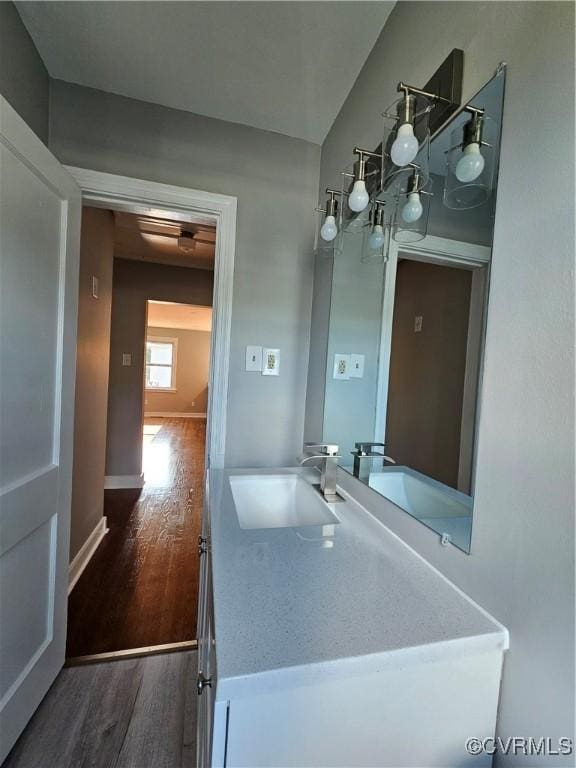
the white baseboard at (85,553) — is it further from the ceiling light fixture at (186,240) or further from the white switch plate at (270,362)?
Result: the ceiling light fixture at (186,240)

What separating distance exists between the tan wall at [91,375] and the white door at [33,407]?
69 cm

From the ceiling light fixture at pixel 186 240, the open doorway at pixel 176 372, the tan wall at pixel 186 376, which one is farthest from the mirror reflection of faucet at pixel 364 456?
the tan wall at pixel 186 376

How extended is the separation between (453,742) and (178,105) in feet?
7.19

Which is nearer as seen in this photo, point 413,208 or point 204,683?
point 204,683

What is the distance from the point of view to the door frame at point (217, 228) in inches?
58.2

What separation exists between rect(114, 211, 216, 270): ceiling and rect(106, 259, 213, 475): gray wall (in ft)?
0.60

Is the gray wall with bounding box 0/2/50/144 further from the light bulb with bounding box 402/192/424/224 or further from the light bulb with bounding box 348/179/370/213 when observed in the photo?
the light bulb with bounding box 402/192/424/224

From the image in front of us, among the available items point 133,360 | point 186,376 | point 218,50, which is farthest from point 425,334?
point 186,376

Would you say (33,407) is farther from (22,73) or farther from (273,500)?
(22,73)

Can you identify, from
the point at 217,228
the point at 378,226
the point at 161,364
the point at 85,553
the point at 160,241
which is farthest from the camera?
the point at 161,364

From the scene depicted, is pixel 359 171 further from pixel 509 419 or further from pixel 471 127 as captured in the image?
pixel 509 419

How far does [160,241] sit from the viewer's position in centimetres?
329

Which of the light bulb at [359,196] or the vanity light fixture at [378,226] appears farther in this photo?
the vanity light fixture at [378,226]

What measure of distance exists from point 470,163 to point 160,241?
3.12 metres
